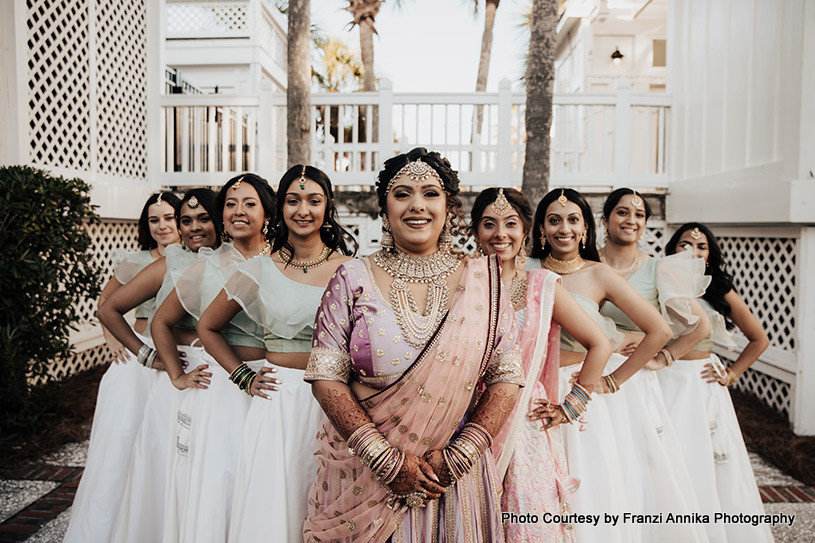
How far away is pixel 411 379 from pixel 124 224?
23.5 ft

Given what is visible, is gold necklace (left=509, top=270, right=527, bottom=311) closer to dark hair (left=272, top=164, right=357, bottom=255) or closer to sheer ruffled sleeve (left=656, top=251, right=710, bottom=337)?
dark hair (left=272, top=164, right=357, bottom=255)

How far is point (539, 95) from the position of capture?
625 centimetres

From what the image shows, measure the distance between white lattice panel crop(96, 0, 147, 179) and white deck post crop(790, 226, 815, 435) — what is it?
7.80 metres

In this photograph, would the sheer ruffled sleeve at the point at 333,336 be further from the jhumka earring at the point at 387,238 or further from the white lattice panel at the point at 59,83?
the white lattice panel at the point at 59,83

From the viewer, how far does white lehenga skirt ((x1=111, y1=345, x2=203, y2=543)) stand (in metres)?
3.00

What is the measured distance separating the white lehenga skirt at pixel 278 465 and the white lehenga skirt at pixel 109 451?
3.88 ft

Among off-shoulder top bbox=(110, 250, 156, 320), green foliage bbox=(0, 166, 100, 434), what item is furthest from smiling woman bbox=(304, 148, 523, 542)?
green foliage bbox=(0, 166, 100, 434)

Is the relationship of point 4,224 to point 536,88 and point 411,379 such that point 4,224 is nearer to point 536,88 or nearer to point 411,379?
point 411,379

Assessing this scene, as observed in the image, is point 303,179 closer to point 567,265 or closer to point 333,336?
point 333,336

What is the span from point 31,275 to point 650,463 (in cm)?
462

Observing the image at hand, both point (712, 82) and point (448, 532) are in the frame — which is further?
point (712, 82)

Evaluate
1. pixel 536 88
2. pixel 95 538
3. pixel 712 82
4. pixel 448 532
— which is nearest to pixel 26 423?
pixel 95 538

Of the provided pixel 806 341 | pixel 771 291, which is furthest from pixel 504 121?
pixel 806 341

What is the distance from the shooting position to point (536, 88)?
624 centimetres
